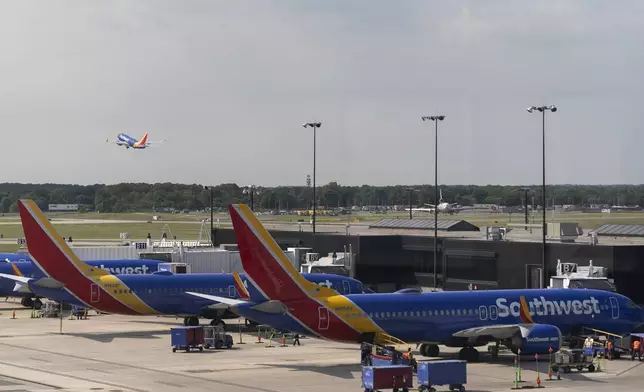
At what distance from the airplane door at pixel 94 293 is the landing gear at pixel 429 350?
2295cm

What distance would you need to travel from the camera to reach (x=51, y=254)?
237ft

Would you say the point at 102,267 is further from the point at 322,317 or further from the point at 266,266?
the point at 322,317

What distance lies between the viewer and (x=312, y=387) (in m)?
49.7

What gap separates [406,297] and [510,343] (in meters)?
5.79

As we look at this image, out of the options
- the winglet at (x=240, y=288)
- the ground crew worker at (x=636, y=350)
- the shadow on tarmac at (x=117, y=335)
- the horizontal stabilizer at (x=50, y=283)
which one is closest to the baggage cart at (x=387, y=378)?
the ground crew worker at (x=636, y=350)

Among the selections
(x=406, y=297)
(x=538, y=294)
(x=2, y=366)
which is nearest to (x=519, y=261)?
(x=538, y=294)

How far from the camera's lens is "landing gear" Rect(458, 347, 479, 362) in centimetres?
5900

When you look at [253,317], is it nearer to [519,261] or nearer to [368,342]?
[368,342]

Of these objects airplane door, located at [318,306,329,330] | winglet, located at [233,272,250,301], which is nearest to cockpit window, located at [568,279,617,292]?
winglet, located at [233,272,250,301]

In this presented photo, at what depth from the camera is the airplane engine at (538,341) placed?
57.7 metres

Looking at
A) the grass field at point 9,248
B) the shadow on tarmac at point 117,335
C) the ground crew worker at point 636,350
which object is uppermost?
the grass field at point 9,248

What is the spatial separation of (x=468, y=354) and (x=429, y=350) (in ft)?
7.40

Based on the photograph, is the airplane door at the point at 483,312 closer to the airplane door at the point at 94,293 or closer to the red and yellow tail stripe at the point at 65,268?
the red and yellow tail stripe at the point at 65,268

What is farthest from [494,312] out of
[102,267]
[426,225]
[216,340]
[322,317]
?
[426,225]
